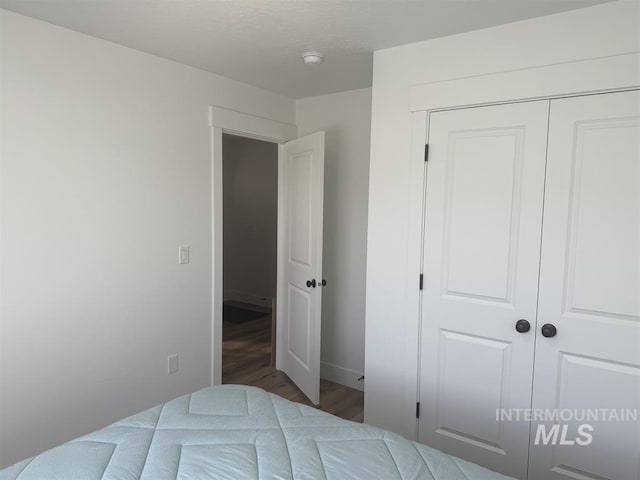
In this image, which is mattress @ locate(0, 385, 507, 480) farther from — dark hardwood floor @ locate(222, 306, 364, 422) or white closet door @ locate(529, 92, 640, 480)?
dark hardwood floor @ locate(222, 306, 364, 422)

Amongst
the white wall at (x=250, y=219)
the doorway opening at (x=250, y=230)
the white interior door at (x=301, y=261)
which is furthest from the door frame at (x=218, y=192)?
the white wall at (x=250, y=219)

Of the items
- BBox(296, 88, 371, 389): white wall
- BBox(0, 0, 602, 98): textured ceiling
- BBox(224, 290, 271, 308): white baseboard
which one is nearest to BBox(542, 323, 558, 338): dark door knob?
BBox(0, 0, 602, 98): textured ceiling

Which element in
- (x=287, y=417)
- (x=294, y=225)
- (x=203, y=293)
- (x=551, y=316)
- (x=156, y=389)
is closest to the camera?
(x=287, y=417)

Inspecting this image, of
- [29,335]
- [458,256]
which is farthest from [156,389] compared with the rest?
[458,256]

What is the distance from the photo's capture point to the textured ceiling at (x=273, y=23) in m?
1.92

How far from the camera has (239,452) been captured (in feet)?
4.62

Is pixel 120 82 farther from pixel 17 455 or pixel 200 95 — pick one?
pixel 17 455

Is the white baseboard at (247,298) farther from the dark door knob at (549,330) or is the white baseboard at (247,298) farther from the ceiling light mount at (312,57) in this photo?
the dark door knob at (549,330)

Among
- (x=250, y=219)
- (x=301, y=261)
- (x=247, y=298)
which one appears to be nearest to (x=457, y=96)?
(x=301, y=261)

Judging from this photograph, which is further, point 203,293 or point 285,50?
point 203,293

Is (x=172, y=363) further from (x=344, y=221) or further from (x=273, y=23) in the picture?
(x=273, y=23)

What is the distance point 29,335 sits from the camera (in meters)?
2.18

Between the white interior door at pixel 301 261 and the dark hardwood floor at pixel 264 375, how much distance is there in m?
0.10

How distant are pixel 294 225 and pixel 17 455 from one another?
220 centimetres
